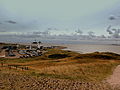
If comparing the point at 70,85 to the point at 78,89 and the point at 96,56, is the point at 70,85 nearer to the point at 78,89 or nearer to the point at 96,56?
the point at 78,89

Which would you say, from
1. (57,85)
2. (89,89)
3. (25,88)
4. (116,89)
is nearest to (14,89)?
(25,88)

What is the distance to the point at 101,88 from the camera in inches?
696

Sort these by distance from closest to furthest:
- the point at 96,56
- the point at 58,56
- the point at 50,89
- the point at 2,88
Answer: the point at 2,88, the point at 50,89, the point at 96,56, the point at 58,56

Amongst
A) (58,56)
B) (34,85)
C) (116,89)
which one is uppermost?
(34,85)

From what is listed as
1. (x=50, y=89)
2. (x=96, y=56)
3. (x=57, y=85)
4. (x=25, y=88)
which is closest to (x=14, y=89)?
(x=25, y=88)

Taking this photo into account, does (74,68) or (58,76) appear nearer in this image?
(58,76)

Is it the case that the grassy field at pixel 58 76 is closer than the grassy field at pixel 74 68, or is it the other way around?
the grassy field at pixel 58 76

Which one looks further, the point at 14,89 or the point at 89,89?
the point at 89,89

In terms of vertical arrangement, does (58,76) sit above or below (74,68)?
above

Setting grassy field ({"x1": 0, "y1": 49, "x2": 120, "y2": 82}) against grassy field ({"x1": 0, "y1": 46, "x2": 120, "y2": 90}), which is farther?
grassy field ({"x1": 0, "y1": 49, "x2": 120, "y2": 82})

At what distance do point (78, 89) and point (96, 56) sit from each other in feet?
167

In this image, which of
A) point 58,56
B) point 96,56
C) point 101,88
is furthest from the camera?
point 58,56

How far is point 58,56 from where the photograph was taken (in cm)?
8031

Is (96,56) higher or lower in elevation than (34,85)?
lower
